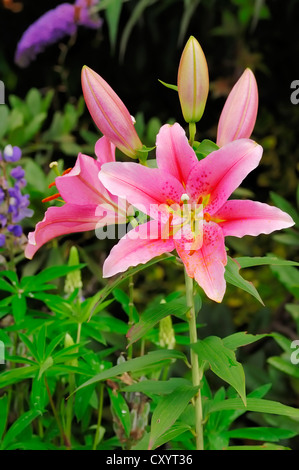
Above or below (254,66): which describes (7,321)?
below

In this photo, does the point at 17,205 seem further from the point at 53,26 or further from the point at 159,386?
the point at 53,26

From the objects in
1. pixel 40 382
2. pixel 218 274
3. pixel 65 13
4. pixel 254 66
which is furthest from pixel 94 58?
pixel 218 274

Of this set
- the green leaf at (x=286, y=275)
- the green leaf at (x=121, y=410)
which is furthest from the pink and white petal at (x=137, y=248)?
the green leaf at (x=286, y=275)

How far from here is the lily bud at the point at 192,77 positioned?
1.94 ft

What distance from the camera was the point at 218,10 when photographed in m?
1.75

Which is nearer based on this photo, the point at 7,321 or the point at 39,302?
the point at 7,321

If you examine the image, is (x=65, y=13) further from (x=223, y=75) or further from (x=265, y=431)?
(x=265, y=431)

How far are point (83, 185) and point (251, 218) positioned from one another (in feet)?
0.54

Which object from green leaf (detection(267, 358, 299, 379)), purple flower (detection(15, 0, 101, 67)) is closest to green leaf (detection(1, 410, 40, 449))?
green leaf (detection(267, 358, 299, 379))

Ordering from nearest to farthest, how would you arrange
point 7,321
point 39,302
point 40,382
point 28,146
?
point 40,382 → point 7,321 → point 39,302 → point 28,146

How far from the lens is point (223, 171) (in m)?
0.58

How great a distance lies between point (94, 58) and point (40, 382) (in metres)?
1.26

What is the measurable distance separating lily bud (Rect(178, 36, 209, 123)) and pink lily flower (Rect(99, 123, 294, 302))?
0.11ft

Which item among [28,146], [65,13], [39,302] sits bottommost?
[39,302]
